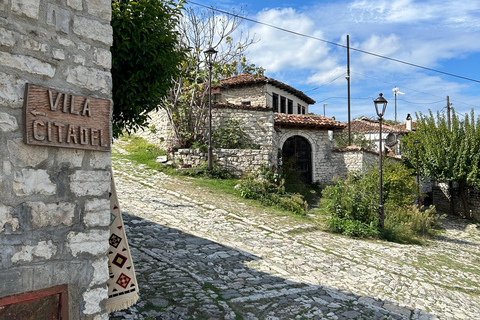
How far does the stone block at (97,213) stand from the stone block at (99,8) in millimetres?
1464

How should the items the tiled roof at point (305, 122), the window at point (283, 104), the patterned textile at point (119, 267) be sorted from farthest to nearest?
the window at point (283, 104)
the tiled roof at point (305, 122)
the patterned textile at point (119, 267)

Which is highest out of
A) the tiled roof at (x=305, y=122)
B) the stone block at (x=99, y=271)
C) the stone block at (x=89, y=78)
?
the tiled roof at (x=305, y=122)

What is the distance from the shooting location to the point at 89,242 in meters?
2.73

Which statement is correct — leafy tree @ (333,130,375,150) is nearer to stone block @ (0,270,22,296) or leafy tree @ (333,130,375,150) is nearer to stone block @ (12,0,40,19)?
stone block @ (12,0,40,19)

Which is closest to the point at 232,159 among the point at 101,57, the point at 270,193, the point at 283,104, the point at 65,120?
the point at 270,193

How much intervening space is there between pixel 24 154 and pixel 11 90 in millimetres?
425

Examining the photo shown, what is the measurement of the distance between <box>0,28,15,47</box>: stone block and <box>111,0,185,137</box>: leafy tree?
213cm

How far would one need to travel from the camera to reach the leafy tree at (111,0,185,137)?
178 inches

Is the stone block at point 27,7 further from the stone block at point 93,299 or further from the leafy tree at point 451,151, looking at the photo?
the leafy tree at point 451,151

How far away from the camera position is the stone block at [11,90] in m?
2.31

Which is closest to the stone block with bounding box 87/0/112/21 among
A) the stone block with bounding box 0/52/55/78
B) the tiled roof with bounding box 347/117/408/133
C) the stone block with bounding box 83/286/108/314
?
the stone block with bounding box 0/52/55/78

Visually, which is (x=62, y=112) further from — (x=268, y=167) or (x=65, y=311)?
(x=268, y=167)

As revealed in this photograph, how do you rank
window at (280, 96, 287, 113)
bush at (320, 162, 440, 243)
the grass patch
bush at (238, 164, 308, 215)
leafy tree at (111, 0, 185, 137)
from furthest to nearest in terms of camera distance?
window at (280, 96, 287, 113) → the grass patch → bush at (238, 164, 308, 215) → bush at (320, 162, 440, 243) → leafy tree at (111, 0, 185, 137)

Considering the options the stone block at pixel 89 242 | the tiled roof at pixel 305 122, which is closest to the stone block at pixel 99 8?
the stone block at pixel 89 242
